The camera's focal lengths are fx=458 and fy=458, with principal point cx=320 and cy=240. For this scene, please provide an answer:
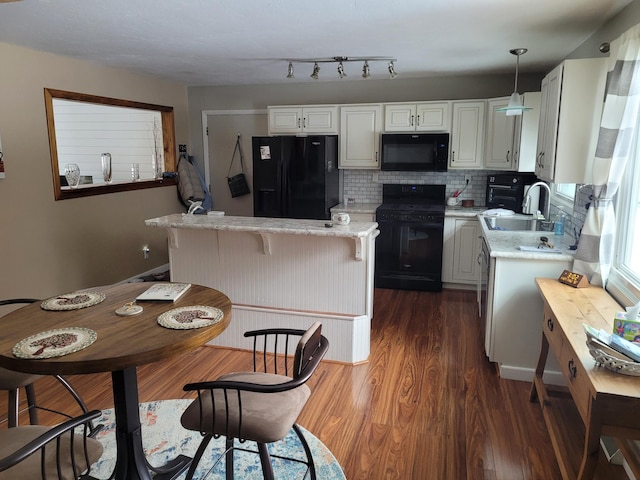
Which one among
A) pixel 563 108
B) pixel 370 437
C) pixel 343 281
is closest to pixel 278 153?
pixel 343 281

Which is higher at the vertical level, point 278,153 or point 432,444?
point 278,153

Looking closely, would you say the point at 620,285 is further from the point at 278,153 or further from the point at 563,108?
the point at 278,153

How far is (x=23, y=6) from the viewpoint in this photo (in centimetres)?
263

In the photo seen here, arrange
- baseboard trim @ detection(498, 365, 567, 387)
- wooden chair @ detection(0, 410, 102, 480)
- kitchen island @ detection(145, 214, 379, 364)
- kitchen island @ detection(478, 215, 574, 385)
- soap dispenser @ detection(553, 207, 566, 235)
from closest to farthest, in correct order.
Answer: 1. wooden chair @ detection(0, 410, 102, 480)
2. kitchen island @ detection(478, 215, 574, 385)
3. baseboard trim @ detection(498, 365, 567, 387)
4. kitchen island @ detection(145, 214, 379, 364)
5. soap dispenser @ detection(553, 207, 566, 235)

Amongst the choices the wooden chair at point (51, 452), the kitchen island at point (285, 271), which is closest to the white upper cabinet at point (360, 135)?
the kitchen island at point (285, 271)

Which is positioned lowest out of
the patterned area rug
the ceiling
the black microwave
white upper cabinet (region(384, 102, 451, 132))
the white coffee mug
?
the patterned area rug

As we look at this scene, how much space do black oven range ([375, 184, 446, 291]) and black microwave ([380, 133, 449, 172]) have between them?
1.43 ft

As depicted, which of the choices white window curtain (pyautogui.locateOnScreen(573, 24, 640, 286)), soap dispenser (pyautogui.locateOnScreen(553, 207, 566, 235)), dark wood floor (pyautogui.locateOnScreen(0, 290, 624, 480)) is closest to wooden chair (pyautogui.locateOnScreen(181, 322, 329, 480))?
dark wood floor (pyautogui.locateOnScreen(0, 290, 624, 480))

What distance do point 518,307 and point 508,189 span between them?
2.22 meters

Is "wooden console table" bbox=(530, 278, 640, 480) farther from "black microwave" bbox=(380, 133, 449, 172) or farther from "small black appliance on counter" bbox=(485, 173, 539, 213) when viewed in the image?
"black microwave" bbox=(380, 133, 449, 172)

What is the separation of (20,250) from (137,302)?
7.59ft

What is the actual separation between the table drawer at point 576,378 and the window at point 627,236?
0.60 metres

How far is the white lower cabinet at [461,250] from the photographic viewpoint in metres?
4.77

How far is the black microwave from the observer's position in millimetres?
4848
